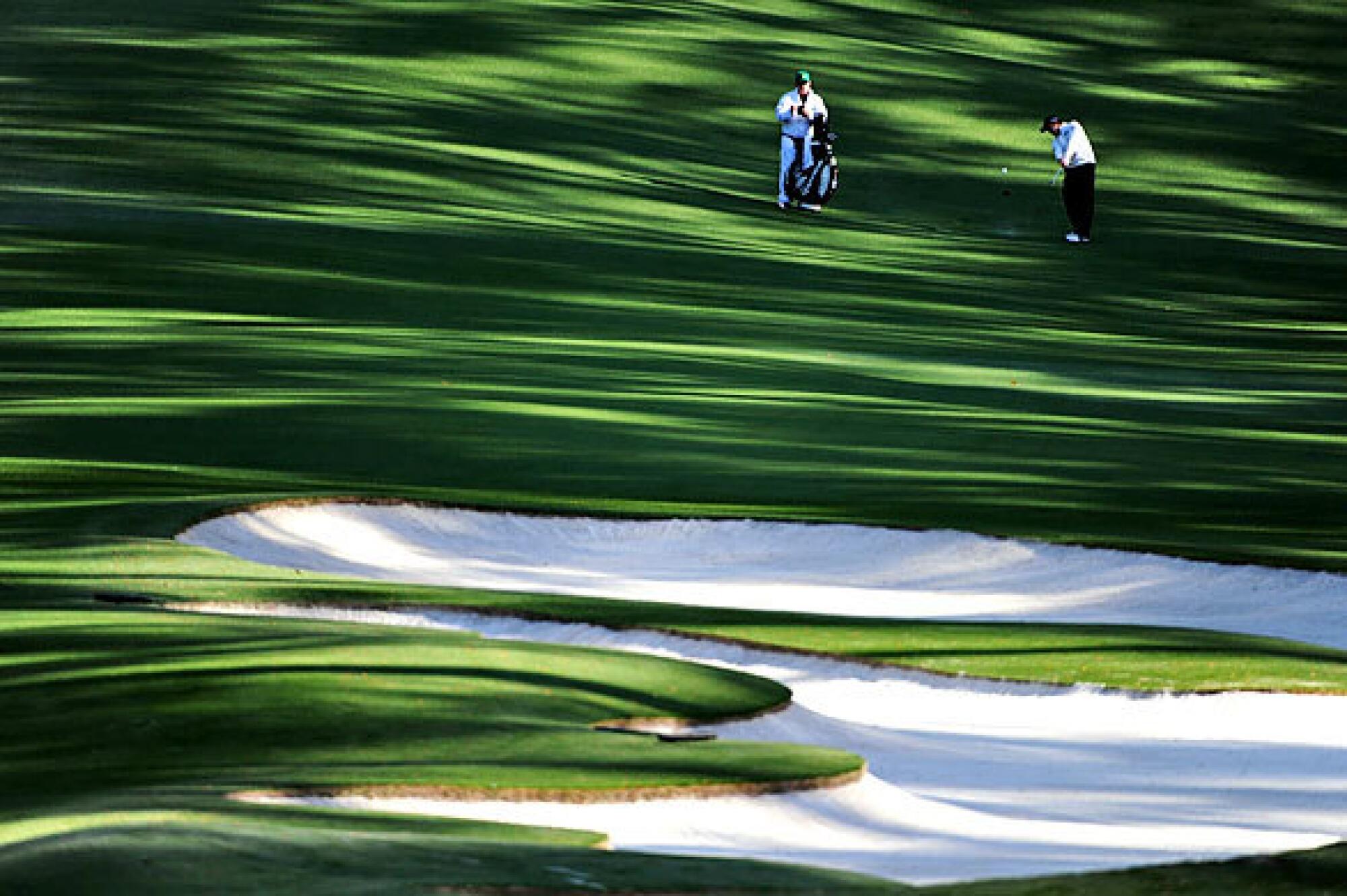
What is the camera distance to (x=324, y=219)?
107 ft

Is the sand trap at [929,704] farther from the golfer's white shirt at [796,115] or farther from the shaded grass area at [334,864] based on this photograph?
the golfer's white shirt at [796,115]

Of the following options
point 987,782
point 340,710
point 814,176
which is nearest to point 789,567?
point 987,782

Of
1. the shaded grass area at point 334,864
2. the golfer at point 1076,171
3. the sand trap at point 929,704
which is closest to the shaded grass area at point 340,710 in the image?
the sand trap at point 929,704

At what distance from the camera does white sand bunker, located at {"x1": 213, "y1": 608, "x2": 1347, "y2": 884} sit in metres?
7.65

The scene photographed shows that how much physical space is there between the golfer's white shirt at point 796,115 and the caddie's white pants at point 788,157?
0.33 metres

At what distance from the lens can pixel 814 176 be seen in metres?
39.4

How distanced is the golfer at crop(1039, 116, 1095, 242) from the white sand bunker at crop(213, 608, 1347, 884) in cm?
2511

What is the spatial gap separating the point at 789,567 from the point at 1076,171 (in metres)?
23.4

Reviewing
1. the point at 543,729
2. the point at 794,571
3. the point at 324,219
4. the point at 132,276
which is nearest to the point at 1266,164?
the point at 324,219

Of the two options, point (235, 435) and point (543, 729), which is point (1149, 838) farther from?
point (235, 435)

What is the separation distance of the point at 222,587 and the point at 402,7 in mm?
39805

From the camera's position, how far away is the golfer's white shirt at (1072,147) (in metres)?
36.3

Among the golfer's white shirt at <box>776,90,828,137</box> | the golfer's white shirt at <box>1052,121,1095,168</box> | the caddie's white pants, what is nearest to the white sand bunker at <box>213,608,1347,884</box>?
the golfer's white shirt at <box>776,90,828,137</box>

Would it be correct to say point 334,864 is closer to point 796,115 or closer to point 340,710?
point 340,710
